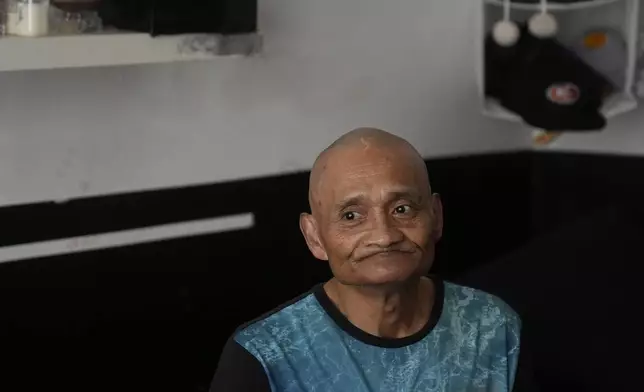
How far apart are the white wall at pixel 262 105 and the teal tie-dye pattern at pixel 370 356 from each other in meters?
0.60

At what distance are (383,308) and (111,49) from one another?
0.54 meters

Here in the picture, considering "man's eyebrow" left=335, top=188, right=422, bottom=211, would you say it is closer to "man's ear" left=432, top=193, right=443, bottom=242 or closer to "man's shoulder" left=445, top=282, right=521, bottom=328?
"man's ear" left=432, top=193, right=443, bottom=242

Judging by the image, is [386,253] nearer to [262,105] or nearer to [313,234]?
[313,234]

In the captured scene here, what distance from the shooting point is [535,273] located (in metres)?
1.57

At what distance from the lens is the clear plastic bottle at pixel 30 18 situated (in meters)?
1.24

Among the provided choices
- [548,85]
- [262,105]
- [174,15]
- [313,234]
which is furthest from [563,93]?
[313,234]

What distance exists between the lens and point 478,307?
41.1 inches

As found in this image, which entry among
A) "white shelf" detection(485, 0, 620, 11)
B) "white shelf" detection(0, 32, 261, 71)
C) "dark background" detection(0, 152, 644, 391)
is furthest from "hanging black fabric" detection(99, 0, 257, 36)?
"white shelf" detection(485, 0, 620, 11)

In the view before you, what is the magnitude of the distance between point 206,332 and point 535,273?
522mm

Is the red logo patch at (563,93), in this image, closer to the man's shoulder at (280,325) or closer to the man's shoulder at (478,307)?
the man's shoulder at (478,307)

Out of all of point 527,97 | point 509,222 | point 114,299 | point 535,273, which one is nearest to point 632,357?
point 535,273

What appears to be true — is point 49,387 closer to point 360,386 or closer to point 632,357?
point 360,386

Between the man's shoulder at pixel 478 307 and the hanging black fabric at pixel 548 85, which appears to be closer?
the man's shoulder at pixel 478 307

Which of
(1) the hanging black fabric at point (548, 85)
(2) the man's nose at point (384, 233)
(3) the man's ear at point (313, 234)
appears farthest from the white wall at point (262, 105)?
(2) the man's nose at point (384, 233)
